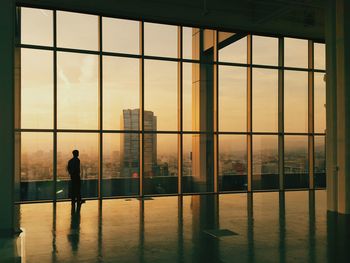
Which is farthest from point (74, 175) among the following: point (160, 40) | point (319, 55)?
point (319, 55)

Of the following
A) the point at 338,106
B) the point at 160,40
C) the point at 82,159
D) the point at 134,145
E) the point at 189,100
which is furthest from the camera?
the point at 189,100

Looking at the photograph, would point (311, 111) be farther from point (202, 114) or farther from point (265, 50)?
point (202, 114)

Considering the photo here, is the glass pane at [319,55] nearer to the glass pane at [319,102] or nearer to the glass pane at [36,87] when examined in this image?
the glass pane at [319,102]

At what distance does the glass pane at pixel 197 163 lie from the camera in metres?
14.9

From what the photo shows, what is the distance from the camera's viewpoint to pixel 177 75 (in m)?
14.8

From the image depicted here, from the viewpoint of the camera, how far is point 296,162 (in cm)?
1673

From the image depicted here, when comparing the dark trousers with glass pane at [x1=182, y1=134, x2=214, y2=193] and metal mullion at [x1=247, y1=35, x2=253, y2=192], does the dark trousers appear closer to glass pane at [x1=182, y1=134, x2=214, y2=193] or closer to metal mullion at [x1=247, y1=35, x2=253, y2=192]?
glass pane at [x1=182, y1=134, x2=214, y2=193]

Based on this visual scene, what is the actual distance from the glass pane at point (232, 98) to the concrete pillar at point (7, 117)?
897 cm

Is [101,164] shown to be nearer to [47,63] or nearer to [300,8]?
[47,63]

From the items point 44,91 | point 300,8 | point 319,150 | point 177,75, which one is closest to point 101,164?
point 44,91

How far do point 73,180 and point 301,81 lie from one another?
35.8 feet

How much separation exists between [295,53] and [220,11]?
4.68 meters

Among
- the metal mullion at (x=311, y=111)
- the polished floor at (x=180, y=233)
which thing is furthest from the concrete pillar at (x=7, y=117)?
the metal mullion at (x=311, y=111)

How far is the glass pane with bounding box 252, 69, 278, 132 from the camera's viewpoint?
52.4 ft
